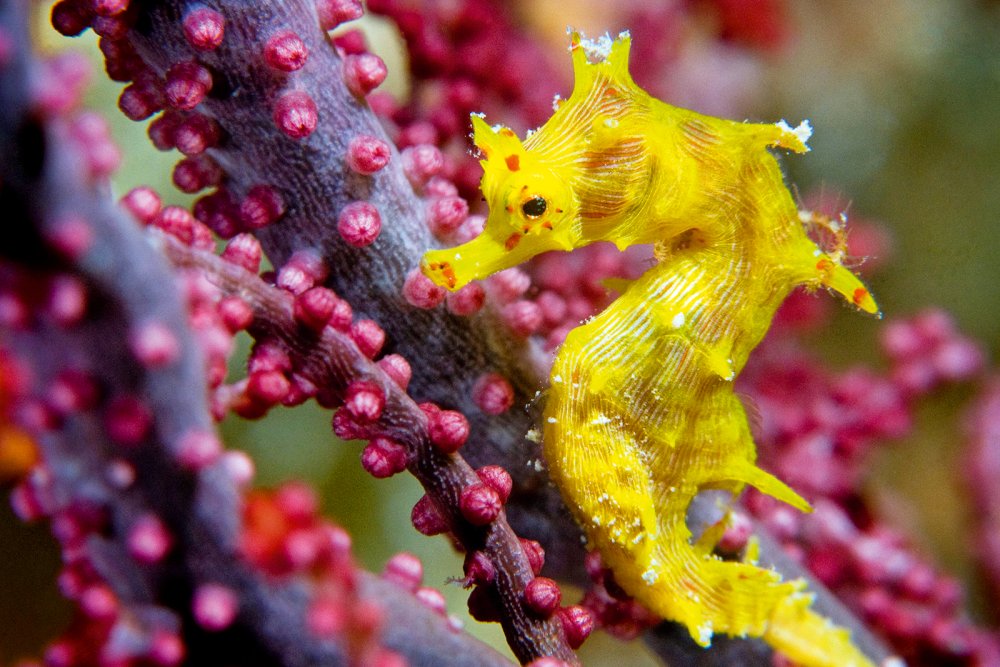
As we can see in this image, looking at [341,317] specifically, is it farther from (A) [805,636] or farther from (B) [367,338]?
(A) [805,636]

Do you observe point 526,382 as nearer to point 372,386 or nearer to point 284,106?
point 372,386

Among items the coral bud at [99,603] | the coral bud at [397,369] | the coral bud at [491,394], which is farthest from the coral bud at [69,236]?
the coral bud at [491,394]

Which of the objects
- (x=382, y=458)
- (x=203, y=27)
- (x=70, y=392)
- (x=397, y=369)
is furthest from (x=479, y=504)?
(x=203, y=27)

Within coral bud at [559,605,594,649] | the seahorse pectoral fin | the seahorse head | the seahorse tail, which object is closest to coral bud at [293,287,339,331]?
the seahorse head

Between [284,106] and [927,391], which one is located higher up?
[927,391]

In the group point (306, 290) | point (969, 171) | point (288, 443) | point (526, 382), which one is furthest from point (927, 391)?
point (306, 290)

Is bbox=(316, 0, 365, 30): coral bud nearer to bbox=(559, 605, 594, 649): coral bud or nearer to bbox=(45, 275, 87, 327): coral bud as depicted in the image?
bbox=(45, 275, 87, 327): coral bud
